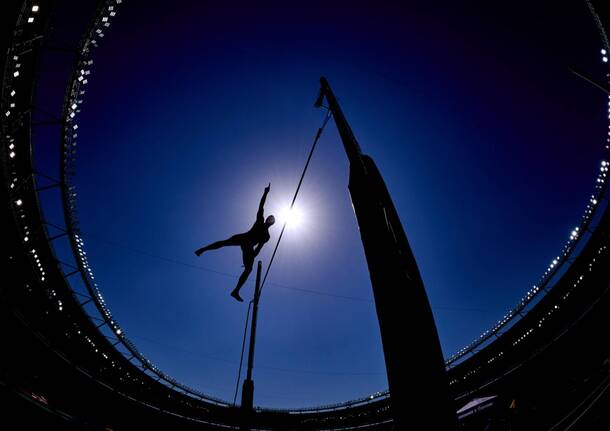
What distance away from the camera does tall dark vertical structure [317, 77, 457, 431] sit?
159cm

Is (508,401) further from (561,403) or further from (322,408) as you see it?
(322,408)

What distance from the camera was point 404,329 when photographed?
178 centimetres

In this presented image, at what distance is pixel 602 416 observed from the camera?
154 inches

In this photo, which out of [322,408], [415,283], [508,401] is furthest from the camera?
[322,408]

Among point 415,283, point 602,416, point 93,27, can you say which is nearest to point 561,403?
point 602,416

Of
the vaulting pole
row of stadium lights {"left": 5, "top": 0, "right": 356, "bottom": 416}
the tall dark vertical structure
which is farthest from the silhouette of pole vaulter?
row of stadium lights {"left": 5, "top": 0, "right": 356, "bottom": 416}

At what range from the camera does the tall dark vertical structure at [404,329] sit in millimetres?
1588

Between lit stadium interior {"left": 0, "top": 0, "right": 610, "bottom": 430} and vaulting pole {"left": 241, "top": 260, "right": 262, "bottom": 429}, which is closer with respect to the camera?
vaulting pole {"left": 241, "top": 260, "right": 262, "bottom": 429}

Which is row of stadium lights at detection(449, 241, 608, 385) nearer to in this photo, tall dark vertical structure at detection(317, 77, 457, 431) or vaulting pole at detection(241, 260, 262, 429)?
vaulting pole at detection(241, 260, 262, 429)

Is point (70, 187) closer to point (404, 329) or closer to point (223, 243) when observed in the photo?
point (223, 243)

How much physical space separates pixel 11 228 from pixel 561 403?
26937 millimetres

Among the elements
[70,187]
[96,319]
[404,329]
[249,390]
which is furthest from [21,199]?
[404,329]

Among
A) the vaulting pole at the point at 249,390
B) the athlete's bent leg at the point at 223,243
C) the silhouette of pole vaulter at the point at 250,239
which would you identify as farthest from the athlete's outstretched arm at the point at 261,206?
the vaulting pole at the point at 249,390

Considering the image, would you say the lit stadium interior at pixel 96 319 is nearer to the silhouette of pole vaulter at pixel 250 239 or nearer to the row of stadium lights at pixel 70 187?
the row of stadium lights at pixel 70 187
